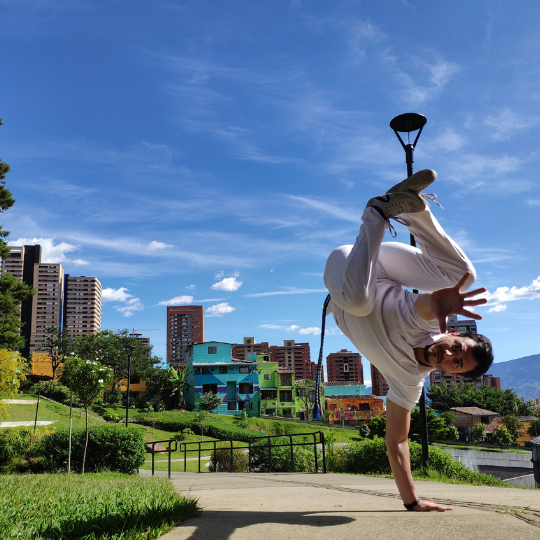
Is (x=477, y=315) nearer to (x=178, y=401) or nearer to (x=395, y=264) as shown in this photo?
(x=395, y=264)

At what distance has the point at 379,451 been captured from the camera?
9.59 meters

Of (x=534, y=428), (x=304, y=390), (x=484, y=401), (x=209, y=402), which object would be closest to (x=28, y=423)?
(x=209, y=402)

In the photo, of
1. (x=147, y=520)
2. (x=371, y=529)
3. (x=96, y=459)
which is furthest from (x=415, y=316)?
(x=96, y=459)

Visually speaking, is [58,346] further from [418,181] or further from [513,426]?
[418,181]

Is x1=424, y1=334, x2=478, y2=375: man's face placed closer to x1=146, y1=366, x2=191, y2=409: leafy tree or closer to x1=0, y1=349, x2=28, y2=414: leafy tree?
x1=0, y1=349, x2=28, y2=414: leafy tree

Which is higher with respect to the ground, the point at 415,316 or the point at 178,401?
the point at 415,316

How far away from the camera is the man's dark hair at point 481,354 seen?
2.83 m

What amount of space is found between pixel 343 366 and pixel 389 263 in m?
124

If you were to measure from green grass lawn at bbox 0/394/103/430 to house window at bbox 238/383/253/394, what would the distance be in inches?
710

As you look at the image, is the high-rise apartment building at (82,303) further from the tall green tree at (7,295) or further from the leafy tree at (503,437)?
the tall green tree at (7,295)

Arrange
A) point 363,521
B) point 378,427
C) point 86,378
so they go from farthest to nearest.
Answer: point 378,427
point 86,378
point 363,521

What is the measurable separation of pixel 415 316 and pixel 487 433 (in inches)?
2413

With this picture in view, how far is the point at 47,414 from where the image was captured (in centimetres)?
2959

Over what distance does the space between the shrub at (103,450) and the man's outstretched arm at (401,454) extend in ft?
38.2
